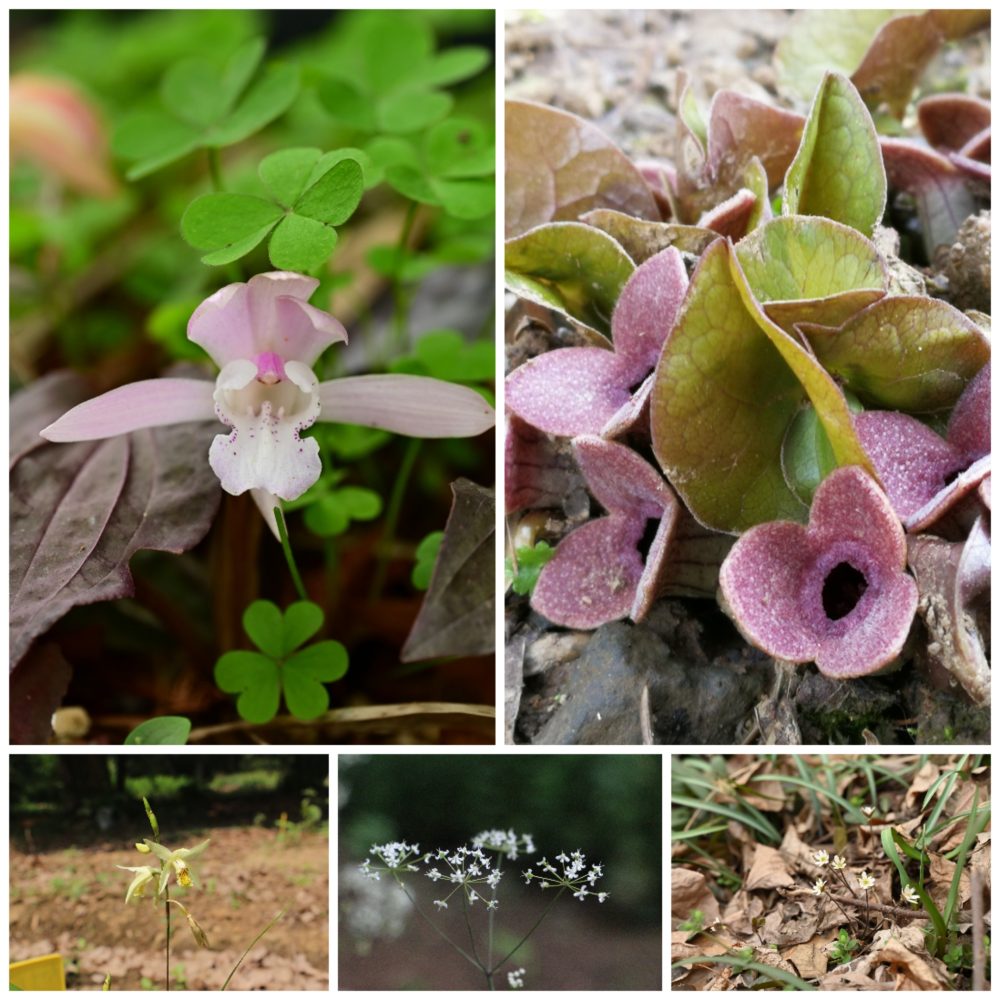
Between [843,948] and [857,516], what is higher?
[857,516]

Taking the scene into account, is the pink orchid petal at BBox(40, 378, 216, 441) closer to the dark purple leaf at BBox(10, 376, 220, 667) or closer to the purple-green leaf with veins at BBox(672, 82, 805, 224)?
the dark purple leaf at BBox(10, 376, 220, 667)

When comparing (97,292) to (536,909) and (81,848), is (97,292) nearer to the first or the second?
(81,848)

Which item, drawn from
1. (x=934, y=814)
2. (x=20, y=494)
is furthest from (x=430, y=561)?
(x=934, y=814)

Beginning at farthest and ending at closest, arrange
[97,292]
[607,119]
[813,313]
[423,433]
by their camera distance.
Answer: [97,292]
[607,119]
[423,433]
[813,313]

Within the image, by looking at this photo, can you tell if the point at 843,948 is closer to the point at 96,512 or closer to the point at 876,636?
the point at 876,636

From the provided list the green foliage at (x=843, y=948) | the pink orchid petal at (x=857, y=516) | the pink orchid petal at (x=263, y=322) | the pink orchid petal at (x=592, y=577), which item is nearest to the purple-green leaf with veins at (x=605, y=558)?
the pink orchid petal at (x=592, y=577)

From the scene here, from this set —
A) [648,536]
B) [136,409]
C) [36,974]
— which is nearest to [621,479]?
[648,536]
